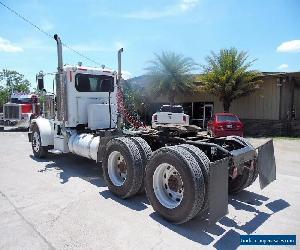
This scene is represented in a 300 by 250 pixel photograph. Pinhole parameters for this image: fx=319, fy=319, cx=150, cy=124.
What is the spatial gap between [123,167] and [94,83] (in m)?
3.51

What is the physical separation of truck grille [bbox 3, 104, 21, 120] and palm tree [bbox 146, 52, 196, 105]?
33.3 ft

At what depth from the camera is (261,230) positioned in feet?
14.8

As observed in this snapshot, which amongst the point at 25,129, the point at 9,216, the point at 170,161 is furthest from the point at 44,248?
the point at 25,129

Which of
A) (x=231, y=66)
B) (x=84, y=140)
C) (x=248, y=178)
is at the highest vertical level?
(x=231, y=66)

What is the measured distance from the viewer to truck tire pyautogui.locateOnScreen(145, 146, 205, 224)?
4430 millimetres

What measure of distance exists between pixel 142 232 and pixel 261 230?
1.68 meters

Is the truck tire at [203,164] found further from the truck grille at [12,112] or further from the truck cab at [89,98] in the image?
the truck grille at [12,112]

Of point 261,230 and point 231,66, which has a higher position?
point 231,66

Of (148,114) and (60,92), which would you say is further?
(148,114)

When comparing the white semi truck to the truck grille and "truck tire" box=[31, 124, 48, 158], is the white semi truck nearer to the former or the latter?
"truck tire" box=[31, 124, 48, 158]

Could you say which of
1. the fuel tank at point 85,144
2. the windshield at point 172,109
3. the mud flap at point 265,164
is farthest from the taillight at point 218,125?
the mud flap at point 265,164

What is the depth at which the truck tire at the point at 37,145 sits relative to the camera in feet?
31.3

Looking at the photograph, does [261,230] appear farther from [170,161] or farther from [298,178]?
[298,178]

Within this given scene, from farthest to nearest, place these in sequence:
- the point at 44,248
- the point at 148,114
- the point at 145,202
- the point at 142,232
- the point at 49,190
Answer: the point at 148,114, the point at 49,190, the point at 145,202, the point at 142,232, the point at 44,248
